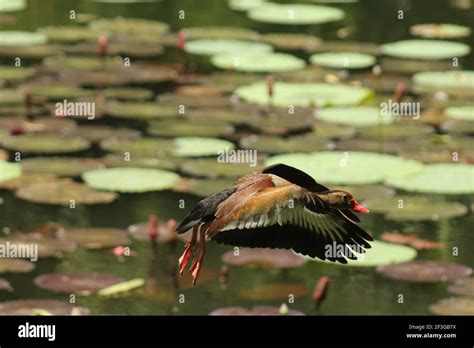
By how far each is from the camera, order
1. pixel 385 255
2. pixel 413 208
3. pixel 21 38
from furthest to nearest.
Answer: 1. pixel 21 38
2. pixel 413 208
3. pixel 385 255

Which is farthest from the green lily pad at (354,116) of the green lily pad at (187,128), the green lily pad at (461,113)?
the green lily pad at (187,128)

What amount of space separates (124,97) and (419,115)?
237cm

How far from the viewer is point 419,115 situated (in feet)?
36.0

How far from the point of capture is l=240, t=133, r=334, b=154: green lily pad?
9.70 metres

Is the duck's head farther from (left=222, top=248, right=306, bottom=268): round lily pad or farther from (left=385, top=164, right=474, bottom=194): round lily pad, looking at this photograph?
(left=385, top=164, right=474, bottom=194): round lily pad

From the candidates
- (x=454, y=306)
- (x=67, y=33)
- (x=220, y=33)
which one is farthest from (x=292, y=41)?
(x=454, y=306)

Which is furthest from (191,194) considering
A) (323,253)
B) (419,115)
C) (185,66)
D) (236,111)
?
(323,253)

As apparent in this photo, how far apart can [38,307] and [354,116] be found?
429cm

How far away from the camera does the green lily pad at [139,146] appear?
9.62 meters

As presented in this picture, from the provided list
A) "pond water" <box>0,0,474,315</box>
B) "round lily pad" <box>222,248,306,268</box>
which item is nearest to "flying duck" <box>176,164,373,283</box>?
"pond water" <box>0,0,474,315</box>

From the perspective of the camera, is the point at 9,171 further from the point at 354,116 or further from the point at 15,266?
the point at 354,116

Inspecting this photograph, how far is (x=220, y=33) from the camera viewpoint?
1366 centimetres

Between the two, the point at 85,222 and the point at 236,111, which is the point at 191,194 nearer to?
the point at 85,222

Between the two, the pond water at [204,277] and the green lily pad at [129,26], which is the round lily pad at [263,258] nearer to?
the pond water at [204,277]
